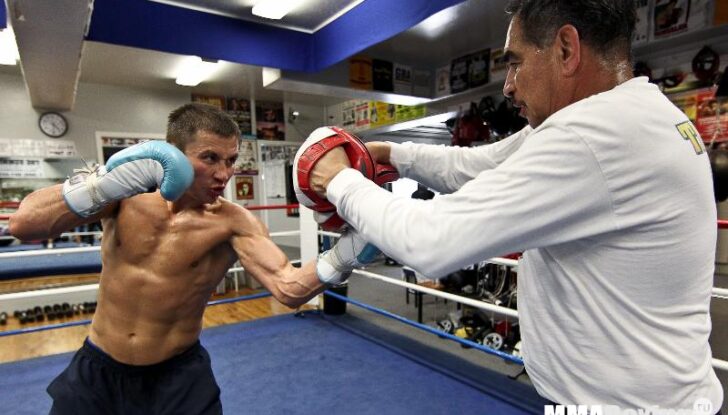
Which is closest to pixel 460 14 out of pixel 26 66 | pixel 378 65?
pixel 378 65

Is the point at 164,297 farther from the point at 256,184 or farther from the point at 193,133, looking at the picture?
the point at 256,184

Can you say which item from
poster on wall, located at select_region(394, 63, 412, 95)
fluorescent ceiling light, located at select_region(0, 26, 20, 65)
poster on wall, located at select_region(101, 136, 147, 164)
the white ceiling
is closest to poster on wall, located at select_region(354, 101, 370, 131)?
the white ceiling

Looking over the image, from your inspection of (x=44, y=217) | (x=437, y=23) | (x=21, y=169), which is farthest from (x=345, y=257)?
(x=21, y=169)

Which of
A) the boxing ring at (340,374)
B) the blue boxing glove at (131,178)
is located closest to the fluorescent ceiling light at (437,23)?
the boxing ring at (340,374)

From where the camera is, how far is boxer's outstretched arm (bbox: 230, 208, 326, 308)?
1.43 metres

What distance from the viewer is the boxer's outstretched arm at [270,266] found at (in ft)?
4.68

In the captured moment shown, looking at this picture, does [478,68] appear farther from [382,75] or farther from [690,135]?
[690,135]

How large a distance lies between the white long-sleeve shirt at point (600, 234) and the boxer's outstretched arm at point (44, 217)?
851mm

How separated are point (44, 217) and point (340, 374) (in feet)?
6.16

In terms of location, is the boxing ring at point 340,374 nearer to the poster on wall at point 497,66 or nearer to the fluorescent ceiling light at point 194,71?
the poster on wall at point 497,66

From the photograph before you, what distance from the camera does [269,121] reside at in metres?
7.07

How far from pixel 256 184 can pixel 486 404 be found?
5385 millimetres

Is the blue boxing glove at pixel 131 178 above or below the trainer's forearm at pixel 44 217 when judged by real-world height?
above

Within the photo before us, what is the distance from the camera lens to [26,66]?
11.9 feet
